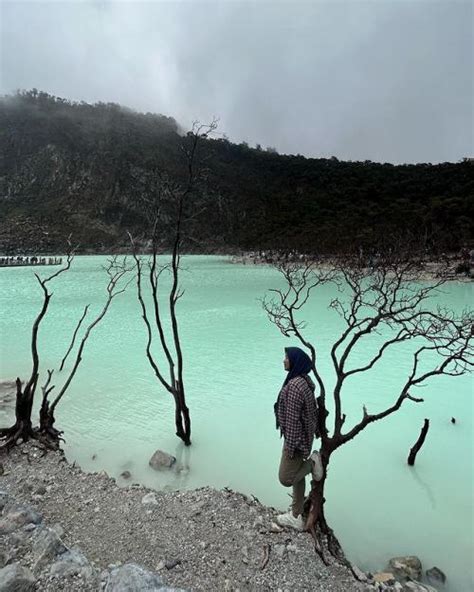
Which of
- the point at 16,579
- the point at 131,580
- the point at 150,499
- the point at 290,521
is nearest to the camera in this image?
the point at 16,579

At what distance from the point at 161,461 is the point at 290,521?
95.7 inches

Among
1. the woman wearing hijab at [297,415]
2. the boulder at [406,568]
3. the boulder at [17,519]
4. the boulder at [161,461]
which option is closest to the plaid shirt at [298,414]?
the woman wearing hijab at [297,415]

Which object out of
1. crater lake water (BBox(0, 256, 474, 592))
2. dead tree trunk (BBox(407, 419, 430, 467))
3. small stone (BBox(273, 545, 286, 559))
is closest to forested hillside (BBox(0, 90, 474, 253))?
crater lake water (BBox(0, 256, 474, 592))

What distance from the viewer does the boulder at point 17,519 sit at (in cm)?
299

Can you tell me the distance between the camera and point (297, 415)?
299 centimetres

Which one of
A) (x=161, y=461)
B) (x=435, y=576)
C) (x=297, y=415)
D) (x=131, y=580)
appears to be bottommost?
(x=161, y=461)

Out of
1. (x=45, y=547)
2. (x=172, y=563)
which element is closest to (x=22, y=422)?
(x=45, y=547)

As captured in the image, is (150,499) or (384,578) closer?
(384,578)

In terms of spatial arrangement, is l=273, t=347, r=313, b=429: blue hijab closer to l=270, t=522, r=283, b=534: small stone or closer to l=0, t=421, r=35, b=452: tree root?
l=270, t=522, r=283, b=534: small stone

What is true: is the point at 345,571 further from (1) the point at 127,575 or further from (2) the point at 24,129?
(2) the point at 24,129

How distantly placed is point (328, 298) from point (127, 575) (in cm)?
2167

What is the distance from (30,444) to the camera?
489cm

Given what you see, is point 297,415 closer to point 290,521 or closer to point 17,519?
point 290,521

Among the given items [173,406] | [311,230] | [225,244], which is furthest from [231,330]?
[225,244]
